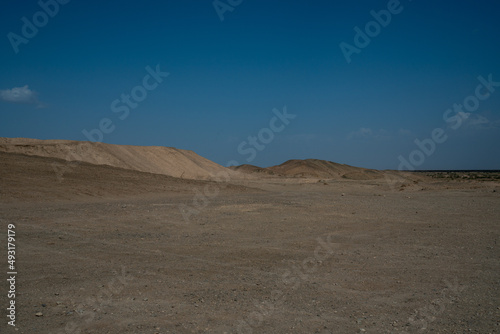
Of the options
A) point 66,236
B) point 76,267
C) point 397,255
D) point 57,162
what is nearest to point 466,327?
point 397,255

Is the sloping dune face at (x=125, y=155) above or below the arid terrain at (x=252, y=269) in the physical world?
above

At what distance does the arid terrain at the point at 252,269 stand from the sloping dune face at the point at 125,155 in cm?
1687

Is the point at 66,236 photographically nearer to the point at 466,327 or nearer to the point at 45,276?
the point at 45,276

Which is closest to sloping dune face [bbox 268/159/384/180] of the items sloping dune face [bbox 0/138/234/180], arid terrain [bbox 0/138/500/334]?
sloping dune face [bbox 0/138/234/180]

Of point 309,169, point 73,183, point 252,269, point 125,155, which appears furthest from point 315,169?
point 252,269

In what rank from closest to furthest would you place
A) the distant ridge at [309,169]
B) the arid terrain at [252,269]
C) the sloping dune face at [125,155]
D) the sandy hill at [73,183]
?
the arid terrain at [252,269], the sandy hill at [73,183], the sloping dune face at [125,155], the distant ridge at [309,169]

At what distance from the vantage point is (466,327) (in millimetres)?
4973

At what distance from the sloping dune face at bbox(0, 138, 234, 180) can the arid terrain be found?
16.9m

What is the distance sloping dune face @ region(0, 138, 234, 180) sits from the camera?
32188mm

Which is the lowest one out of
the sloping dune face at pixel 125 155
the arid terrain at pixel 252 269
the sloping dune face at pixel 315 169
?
the arid terrain at pixel 252 269

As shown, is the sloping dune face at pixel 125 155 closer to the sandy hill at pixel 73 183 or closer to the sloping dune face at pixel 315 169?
the sandy hill at pixel 73 183

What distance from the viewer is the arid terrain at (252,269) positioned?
5.20 meters

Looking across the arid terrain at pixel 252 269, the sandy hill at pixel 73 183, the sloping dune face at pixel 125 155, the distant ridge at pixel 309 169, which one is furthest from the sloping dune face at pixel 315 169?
the arid terrain at pixel 252 269

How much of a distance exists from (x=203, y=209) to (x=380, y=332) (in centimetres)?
1267
